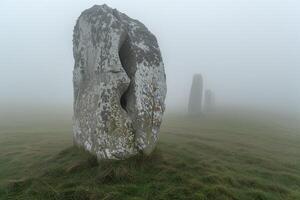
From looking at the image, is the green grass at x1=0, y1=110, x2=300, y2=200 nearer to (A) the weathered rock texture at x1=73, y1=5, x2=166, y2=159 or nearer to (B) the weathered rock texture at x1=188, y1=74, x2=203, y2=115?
(A) the weathered rock texture at x1=73, y1=5, x2=166, y2=159

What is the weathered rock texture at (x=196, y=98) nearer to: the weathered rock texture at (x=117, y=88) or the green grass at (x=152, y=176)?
the green grass at (x=152, y=176)

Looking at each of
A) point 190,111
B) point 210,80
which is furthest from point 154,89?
point 210,80

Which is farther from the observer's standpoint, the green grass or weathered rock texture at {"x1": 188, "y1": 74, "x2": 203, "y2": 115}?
weathered rock texture at {"x1": 188, "y1": 74, "x2": 203, "y2": 115}

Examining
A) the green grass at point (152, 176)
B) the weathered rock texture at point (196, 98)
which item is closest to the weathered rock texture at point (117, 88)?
the green grass at point (152, 176)

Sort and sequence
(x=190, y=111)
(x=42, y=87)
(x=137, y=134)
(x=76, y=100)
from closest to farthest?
(x=137, y=134) → (x=76, y=100) → (x=190, y=111) → (x=42, y=87)

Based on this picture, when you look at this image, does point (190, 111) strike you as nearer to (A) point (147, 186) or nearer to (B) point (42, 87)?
(A) point (147, 186)

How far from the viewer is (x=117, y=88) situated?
11.0 metres

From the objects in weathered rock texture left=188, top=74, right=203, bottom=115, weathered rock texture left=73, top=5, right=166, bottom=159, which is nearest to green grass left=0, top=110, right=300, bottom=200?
weathered rock texture left=73, top=5, right=166, bottom=159

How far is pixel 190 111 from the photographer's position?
34.6 meters

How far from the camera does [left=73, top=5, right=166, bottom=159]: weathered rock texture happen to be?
10656 mm

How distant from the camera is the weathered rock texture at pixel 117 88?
10.7 metres

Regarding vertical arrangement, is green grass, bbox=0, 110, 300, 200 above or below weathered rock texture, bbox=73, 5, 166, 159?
below

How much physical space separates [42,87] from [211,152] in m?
110

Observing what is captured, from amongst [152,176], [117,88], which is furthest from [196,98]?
[152,176]
